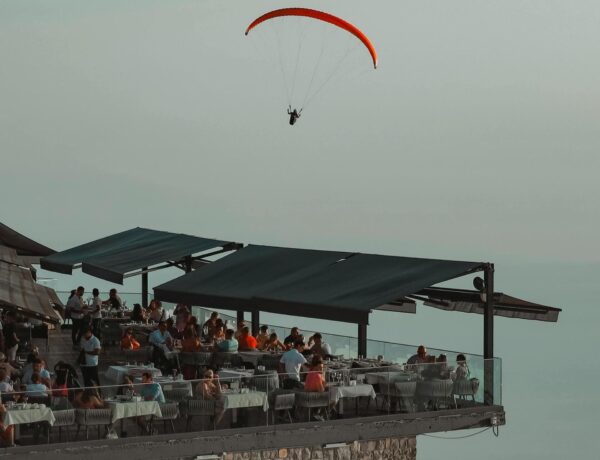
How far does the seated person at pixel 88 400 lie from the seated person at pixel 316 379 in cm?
372

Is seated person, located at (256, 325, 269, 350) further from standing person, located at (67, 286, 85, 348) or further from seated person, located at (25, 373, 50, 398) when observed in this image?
seated person, located at (25, 373, 50, 398)

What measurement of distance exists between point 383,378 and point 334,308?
59.2 inches

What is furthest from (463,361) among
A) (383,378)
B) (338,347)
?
(338,347)

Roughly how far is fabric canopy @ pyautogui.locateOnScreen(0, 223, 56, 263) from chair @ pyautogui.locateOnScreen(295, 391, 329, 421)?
1964 centimetres

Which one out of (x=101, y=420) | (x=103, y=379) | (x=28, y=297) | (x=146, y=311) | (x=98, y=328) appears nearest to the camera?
(x=101, y=420)

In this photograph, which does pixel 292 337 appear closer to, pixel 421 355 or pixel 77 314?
pixel 421 355

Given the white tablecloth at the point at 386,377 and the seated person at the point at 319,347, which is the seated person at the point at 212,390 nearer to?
the white tablecloth at the point at 386,377

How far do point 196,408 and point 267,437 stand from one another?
141cm

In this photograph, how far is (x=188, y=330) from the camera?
29062 mm

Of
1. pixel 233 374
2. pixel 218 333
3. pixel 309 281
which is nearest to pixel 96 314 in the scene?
pixel 218 333

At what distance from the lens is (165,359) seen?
95.7 feet

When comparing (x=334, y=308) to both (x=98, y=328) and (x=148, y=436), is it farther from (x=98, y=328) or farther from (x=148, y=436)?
(x=98, y=328)

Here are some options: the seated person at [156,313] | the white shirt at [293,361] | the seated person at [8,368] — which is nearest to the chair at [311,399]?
the white shirt at [293,361]

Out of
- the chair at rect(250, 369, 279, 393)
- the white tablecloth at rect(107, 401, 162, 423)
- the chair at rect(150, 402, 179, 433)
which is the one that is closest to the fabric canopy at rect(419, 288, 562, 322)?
the chair at rect(250, 369, 279, 393)
